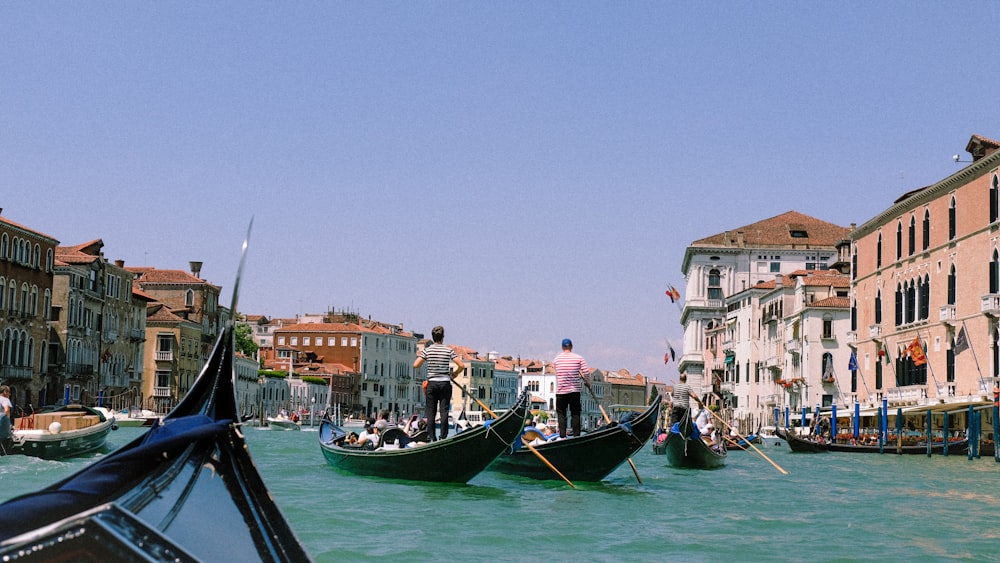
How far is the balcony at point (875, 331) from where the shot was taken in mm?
30938

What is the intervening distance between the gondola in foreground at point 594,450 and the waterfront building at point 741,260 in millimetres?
46571

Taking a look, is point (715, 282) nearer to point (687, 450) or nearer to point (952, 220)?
point (952, 220)

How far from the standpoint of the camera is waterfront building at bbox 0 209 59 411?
1242 inches

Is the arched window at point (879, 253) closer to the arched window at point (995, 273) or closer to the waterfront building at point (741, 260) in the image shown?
the arched window at point (995, 273)

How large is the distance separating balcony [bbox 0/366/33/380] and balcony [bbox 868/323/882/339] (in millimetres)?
22400

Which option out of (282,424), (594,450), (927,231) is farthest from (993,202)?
(282,424)

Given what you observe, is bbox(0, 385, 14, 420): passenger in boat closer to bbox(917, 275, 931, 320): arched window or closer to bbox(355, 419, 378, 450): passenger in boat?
bbox(355, 419, 378, 450): passenger in boat

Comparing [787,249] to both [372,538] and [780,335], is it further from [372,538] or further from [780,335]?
[372,538]

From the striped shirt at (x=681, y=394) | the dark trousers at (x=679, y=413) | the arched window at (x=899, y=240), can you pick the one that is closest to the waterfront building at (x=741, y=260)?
the arched window at (x=899, y=240)

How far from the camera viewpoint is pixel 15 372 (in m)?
32.3

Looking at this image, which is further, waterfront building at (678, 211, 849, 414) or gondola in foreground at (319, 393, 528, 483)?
waterfront building at (678, 211, 849, 414)

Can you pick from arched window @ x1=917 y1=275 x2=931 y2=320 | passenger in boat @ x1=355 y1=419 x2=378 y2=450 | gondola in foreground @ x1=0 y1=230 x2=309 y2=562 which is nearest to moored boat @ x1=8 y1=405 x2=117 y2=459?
passenger in boat @ x1=355 y1=419 x2=378 y2=450

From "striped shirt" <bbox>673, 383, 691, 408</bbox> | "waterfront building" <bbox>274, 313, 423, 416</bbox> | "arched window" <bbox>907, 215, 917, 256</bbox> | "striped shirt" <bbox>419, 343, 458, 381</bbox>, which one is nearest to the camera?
"striped shirt" <bbox>419, 343, 458, 381</bbox>

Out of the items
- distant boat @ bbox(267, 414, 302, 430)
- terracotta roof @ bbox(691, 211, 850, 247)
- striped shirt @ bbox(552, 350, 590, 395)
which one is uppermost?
terracotta roof @ bbox(691, 211, 850, 247)
